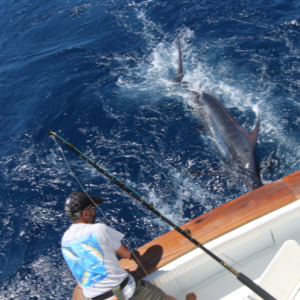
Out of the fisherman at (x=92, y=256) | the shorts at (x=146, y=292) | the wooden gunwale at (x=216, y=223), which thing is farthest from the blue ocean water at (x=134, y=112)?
the fisherman at (x=92, y=256)

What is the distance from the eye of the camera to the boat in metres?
2.68

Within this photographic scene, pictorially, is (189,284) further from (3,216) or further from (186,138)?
(3,216)

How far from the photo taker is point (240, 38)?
1002 cm

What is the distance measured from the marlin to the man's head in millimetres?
4057

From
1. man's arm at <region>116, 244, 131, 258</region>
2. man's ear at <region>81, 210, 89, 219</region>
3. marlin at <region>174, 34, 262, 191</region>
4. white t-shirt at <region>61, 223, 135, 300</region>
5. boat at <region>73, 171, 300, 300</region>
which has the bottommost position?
marlin at <region>174, 34, 262, 191</region>

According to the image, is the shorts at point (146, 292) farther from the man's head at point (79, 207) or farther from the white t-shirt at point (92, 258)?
the man's head at point (79, 207)

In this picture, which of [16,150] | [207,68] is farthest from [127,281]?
[207,68]

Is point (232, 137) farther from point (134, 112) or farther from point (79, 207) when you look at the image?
point (79, 207)

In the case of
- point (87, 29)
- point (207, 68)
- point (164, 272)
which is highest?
point (87, 29)

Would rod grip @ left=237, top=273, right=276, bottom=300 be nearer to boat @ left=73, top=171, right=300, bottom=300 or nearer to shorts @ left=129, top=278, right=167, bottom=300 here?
boat @ left=73, top=171, right=300, bottom=300

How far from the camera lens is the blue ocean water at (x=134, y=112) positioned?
5730 mm

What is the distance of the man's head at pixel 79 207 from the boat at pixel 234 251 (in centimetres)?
75

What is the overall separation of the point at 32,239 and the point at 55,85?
6299mm

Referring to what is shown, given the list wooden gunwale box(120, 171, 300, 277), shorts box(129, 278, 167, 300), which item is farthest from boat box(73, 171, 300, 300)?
shorts box(129, 278, 167, 300)
